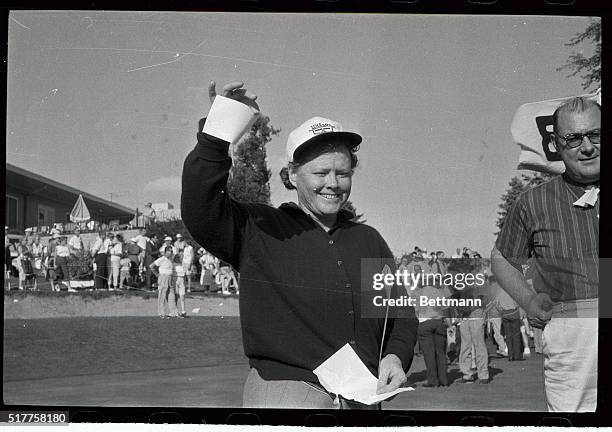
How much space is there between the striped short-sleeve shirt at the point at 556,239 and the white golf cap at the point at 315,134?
0.79m

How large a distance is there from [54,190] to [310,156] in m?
1.15

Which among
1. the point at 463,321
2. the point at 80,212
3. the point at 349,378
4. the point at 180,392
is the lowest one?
the point at 180,392

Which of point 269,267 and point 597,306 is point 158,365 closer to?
point 269,267

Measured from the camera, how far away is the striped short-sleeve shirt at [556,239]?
3.16 meters

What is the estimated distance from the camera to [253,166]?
320cm

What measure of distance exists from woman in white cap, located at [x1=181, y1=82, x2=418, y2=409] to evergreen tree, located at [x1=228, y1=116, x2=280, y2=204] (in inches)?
3.9

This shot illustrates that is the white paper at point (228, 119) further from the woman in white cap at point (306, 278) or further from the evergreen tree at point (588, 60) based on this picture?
the evergreen tree at point (588, 60)

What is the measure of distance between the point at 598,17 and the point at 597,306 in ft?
4.16

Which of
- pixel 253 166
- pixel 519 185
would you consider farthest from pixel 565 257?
pixel 253 166

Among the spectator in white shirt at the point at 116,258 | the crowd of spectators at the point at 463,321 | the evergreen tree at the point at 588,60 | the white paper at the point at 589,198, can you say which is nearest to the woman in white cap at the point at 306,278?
the crowd of spectators at the point at 463,321

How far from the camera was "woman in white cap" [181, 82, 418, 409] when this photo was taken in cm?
291

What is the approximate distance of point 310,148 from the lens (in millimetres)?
3076

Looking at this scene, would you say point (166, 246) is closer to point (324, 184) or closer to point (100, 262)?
point (100, 262)

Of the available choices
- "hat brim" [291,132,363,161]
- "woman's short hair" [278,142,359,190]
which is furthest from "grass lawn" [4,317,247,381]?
"hat brim" [291,132,363,161]
